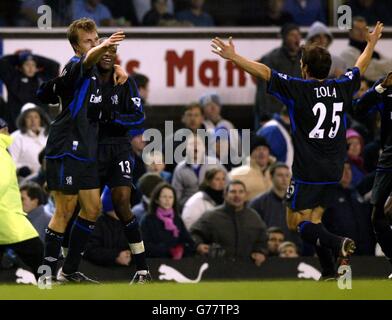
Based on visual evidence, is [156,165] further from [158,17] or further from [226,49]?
[226,49]

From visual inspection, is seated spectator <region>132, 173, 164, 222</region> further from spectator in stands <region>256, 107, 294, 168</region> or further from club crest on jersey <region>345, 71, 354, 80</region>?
club crest on jersey <region>345, 71, 354, 80</region>

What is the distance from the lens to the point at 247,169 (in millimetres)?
16891

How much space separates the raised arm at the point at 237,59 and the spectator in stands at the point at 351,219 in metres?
4.24

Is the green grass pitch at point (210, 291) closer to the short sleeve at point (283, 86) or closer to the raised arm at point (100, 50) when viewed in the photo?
the short sleeve at point (283, 86)

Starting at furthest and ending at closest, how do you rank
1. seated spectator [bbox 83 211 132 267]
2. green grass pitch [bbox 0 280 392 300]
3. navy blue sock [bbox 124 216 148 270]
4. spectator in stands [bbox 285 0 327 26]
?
spectator in stands [bbox 285 0 327 26]
seated spectator [bbox 83 211 132 267]
navy blue sock [bbox 124 216 148 270]
green grass pitch [bbox 0 280 392 300]

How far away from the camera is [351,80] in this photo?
39.7 feet

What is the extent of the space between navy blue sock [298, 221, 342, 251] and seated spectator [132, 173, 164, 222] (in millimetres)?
3789

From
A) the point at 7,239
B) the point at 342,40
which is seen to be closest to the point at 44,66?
the point at 342,40

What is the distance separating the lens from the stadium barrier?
14.1 meters

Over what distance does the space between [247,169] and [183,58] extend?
312 cm

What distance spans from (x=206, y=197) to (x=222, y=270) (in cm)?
156

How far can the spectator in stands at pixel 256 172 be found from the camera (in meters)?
16.8

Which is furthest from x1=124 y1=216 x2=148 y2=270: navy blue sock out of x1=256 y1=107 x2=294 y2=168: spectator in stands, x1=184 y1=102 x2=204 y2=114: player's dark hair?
x1=184 y1=102 x2=204 y2=114: player's dark hair

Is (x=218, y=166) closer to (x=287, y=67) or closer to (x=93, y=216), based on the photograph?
(x=287, y=67)
